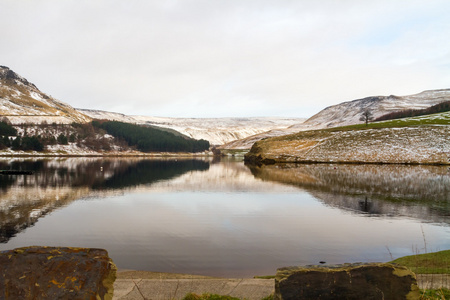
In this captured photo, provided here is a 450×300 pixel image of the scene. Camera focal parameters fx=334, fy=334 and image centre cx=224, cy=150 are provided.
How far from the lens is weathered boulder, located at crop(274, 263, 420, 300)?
7355 mm

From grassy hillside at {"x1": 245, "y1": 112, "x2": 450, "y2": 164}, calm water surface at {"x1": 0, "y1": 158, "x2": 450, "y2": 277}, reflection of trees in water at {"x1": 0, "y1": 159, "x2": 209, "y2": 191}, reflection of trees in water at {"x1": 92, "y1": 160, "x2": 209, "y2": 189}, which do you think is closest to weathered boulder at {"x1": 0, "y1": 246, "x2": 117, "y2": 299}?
calm water surface at {"x1": 0, "y1": 158, "x2": 450, "y2": 277}

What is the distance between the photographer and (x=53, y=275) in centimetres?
692

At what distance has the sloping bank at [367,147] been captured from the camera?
401 feet

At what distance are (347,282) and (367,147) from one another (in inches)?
5447

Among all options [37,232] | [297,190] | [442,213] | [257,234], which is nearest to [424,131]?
[297,190]

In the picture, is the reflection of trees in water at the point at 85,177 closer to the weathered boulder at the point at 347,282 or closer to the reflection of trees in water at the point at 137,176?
the reflection of trees in water at the point at 137,176

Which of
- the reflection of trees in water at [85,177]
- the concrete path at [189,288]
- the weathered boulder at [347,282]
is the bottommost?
the reflection of trees in water at [85,177]

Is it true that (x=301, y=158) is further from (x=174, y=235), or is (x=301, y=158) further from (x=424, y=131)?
(x=174, y=235)

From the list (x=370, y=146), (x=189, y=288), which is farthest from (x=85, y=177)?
(x=370, y=146)

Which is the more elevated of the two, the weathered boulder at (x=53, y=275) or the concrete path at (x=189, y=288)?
the weathered boulder at (x=53, y=275)

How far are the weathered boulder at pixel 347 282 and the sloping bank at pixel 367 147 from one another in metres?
127

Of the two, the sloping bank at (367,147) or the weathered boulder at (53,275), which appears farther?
the sloping bank at (367,147)

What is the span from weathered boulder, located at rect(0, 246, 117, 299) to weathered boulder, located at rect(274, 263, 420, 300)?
152 inches

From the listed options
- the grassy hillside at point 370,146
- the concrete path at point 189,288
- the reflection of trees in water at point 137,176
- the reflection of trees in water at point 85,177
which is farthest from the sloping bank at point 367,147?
the concrete path at point 189,288
